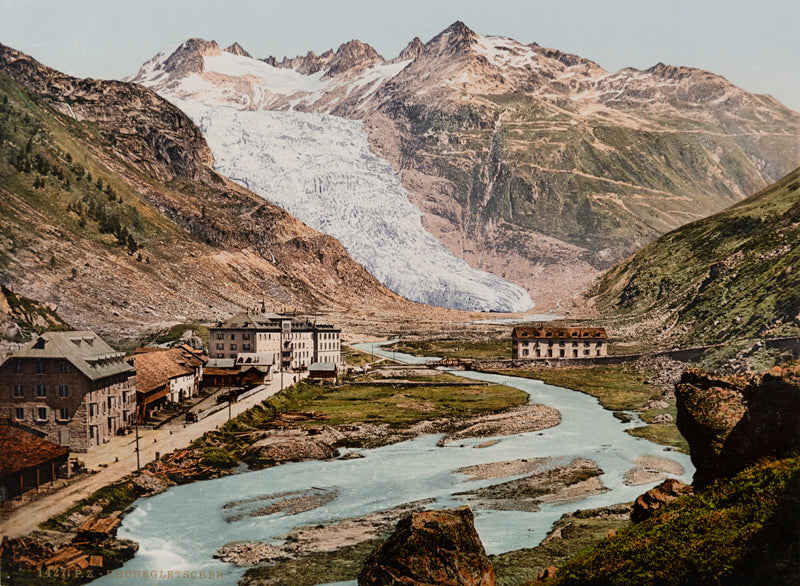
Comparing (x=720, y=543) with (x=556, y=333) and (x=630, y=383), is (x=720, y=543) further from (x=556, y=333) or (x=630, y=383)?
(x=556, y=333)

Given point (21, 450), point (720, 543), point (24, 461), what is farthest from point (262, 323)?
point (720, 543)

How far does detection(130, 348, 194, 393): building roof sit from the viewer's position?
82562mm

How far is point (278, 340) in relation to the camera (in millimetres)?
132875

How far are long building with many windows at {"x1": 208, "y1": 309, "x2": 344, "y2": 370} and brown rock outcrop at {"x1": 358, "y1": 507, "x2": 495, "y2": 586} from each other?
303 ft

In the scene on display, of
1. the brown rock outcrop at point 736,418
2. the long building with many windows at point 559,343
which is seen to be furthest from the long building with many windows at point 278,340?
the brown rock outcrop at point 736,418

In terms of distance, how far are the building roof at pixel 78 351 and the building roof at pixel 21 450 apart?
772 centimetres

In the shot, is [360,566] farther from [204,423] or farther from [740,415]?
[204,423]

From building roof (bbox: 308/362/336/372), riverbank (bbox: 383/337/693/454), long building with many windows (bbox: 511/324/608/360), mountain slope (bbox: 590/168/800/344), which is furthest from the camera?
long building with many windows (bbox: 511/324/608/360)

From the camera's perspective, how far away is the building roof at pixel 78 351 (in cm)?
6294

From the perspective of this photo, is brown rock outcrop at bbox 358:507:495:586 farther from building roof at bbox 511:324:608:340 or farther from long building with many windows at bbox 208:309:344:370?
building roof at bbox 511:324:608:340

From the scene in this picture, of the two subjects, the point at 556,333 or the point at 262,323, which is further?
the point at 556,333

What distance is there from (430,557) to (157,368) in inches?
2461

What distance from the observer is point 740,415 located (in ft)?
111

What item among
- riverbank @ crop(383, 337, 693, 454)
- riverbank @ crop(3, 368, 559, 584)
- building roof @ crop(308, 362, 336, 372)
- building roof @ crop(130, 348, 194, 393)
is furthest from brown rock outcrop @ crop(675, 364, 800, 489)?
building roof @ crop(308, 362, 336, 372)
